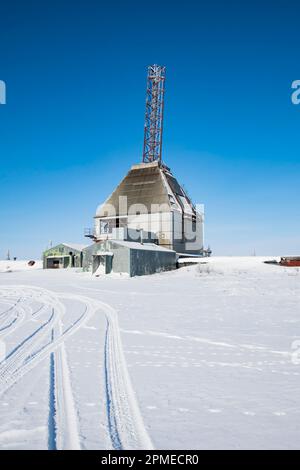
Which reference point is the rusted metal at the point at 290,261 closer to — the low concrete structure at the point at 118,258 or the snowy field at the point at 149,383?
the low concrete structure at the point at 118,258

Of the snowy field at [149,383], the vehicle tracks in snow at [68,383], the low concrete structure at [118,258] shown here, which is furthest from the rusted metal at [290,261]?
the vehicle tracks in snow at [68,383]

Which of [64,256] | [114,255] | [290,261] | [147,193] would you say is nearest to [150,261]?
[114,255]

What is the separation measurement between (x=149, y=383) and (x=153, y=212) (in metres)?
39.5

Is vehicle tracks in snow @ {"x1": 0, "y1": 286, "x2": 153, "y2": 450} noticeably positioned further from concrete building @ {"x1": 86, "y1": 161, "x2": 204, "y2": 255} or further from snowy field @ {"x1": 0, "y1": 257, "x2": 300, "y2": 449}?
concrete building @ {"x1": 86, "y1": 161, "x2": 204, "y2": 255}

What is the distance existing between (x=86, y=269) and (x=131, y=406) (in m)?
31.8

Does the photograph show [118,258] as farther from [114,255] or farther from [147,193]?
[147,193]

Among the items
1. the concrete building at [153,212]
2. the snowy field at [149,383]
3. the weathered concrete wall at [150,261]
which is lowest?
the snowy field at [149,383]

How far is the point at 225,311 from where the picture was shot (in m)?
11.2

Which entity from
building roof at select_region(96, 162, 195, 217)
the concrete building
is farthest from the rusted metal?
building roof at select_region(96, 162, 195, 217)

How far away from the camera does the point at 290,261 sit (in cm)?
3706

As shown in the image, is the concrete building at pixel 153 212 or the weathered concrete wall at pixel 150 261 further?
the concrete building at pixel 153 212

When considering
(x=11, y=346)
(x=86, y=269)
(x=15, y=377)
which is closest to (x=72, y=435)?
(x=15, y=377)

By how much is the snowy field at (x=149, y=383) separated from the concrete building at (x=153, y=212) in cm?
3269

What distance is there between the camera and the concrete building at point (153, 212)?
42.8m
